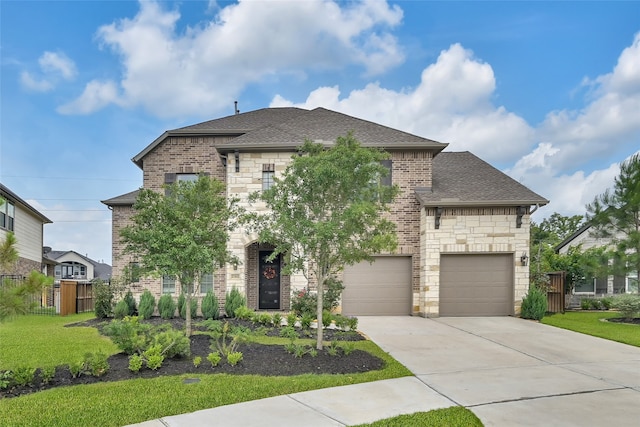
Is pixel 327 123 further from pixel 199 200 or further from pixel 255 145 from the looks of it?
pixel 199 200

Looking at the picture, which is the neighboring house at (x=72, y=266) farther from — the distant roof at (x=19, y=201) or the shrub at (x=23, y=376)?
the shrub at (x=23, y=376)

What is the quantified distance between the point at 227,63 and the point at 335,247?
8.42 m

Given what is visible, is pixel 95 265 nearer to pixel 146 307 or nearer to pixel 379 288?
pixel 146 307

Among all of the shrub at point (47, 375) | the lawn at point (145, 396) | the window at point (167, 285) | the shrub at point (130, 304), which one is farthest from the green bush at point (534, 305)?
the shrub at point (47, 375)

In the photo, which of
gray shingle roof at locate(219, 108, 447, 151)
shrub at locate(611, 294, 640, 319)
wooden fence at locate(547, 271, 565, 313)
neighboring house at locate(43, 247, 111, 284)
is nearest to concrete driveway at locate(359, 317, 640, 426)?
shrub at locate(611, 294, 640, 319)

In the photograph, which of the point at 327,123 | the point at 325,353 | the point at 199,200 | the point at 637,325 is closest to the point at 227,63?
the point at 327,123

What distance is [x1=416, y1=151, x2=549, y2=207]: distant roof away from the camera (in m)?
13.5

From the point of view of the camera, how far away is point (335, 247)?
25.1 ft

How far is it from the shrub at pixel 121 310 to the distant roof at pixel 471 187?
32.7ft

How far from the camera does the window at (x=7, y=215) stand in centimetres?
1866

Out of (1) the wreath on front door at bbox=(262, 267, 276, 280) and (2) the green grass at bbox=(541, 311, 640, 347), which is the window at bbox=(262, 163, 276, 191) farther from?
(2) the green grass at bbox=(541, 311, 640, 347)

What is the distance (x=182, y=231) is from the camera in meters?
8.93

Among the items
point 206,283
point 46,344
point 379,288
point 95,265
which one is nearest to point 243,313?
point 206,283

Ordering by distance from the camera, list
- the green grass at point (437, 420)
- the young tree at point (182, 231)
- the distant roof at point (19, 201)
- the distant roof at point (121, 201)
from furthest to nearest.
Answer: the distant roof at point (19, 201), the distant roof at point (121, 201), the young tree at point (182, 231), the green grass at point (437, 420)
